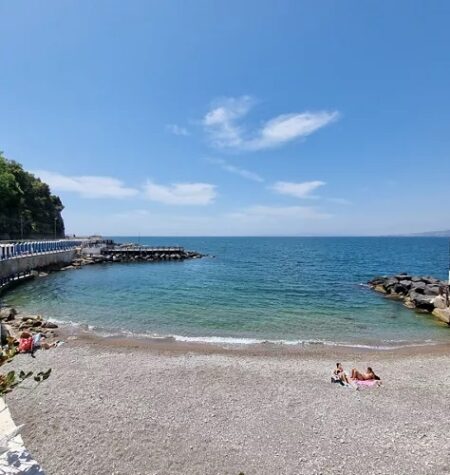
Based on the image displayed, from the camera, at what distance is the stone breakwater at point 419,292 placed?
23891 millimetres

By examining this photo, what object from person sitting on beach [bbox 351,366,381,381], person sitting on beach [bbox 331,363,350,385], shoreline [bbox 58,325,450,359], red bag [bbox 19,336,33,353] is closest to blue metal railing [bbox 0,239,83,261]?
red bag [bbox 19,336,33,353]

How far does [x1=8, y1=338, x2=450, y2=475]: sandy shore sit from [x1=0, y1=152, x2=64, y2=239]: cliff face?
58.4 m

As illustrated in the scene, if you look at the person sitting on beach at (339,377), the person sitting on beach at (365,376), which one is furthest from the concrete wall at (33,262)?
the person sitting on beach at (365,376)

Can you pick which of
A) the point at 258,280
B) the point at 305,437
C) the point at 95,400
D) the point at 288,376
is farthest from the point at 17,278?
the point at 305,437

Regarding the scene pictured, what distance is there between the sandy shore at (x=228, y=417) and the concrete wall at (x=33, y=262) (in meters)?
24.6

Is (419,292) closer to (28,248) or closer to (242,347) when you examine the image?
(242,347)

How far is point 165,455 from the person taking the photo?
7645 mm

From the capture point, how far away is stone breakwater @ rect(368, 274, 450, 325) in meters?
23.9

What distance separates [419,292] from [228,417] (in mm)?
27130

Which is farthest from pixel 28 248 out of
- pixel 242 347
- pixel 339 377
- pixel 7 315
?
pixel 339 377

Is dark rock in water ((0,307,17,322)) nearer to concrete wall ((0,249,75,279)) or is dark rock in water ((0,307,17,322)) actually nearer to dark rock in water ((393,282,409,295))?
concrete wall ((0,249,75,279))

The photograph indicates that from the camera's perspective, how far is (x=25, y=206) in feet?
275

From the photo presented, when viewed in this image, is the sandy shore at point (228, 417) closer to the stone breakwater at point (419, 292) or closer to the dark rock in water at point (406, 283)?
the stone breakwater at point (419, 292)

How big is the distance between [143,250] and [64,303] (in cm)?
4576
